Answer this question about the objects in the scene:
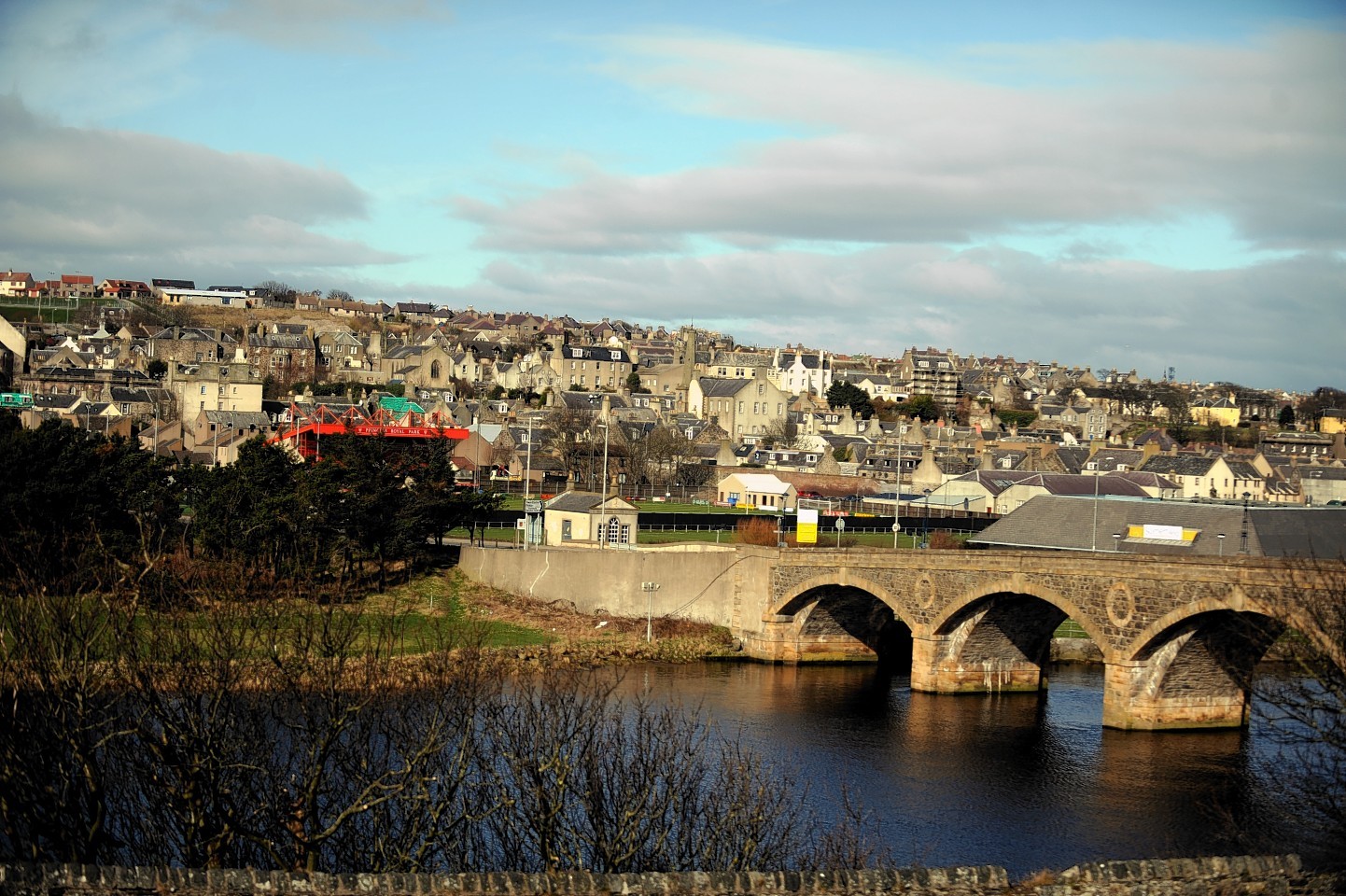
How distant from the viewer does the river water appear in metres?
29.0

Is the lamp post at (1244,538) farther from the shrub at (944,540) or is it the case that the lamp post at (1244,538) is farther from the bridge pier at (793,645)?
the shrub at (944,540)

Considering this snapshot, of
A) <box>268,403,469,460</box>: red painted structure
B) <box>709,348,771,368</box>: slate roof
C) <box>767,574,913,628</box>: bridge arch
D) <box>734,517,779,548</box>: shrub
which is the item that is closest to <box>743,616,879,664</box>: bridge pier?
<box>767,574,913,628</box>: bridge arch

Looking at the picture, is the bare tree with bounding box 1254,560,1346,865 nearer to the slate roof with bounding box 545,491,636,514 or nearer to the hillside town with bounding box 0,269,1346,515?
the slate roof with bounding box 545,491,636,514

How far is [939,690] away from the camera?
43656 mm

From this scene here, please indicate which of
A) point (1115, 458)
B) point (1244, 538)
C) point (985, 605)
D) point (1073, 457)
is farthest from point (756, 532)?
point (1115, 458)

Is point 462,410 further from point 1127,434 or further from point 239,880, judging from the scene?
point 239,880

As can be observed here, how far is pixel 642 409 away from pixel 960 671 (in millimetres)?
77099

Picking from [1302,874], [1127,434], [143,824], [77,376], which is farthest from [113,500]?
[1127,434]

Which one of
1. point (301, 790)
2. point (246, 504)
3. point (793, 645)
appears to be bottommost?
point (793, 645)

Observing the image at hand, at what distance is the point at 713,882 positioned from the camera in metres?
16.2

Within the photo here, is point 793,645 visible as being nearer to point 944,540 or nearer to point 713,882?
point 944,540

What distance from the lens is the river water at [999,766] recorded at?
29.0 meters

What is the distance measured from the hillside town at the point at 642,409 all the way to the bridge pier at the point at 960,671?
25.8m

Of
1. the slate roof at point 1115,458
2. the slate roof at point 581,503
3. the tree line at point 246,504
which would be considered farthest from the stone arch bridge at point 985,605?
the slate roof at point 1115,458
